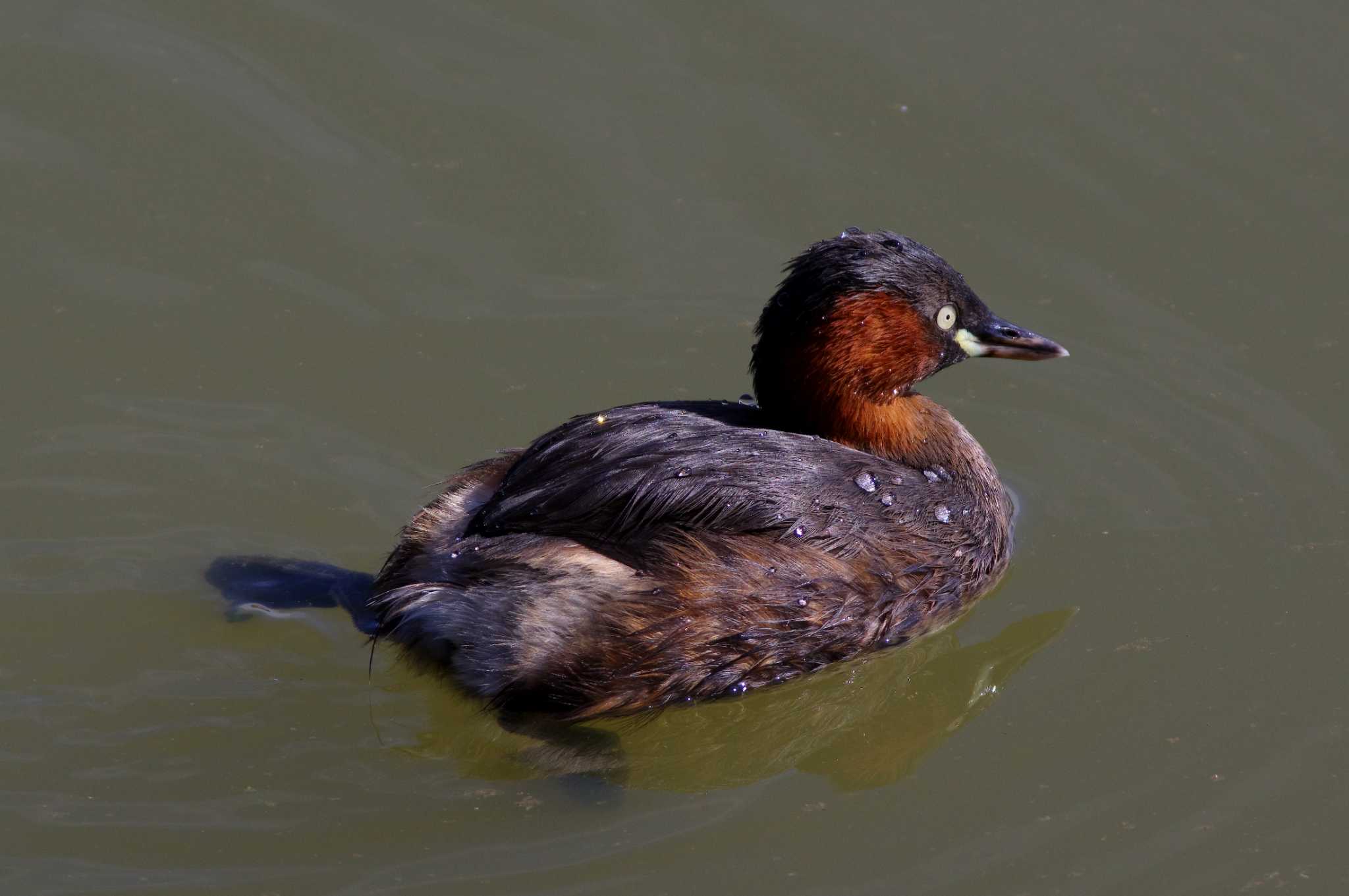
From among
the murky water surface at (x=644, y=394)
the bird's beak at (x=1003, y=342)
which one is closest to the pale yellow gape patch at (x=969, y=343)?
the bird's beak at (x=1003, y=342)

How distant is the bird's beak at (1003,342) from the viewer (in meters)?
5.48

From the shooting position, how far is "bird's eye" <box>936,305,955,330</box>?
5352 mm

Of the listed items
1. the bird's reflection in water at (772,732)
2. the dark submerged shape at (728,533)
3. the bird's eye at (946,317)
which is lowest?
the bird's reflection in water at (772,732)

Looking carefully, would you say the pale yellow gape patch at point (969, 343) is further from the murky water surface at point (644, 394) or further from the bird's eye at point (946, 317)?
the murky water surface at point (644, 394)

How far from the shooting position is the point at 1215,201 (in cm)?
684

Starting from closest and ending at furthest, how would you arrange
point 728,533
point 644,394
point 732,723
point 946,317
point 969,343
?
1. point 728,533
2. point 732,723
3. point 946,317
4. point 969,343
5. point 644,394

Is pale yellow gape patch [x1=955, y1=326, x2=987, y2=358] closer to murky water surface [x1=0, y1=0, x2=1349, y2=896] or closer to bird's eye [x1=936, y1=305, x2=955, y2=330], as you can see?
bird's eye [x1=936, y1=305, x2=955, y2=330]

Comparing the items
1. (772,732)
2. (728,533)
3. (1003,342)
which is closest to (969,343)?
(1003,342)

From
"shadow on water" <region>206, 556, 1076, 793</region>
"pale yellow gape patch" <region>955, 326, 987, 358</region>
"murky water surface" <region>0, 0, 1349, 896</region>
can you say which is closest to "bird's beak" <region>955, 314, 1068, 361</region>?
"pale yellow gape patch" <region>955, 326, 987, 358</region>

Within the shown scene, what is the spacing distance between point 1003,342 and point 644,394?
1.31 m

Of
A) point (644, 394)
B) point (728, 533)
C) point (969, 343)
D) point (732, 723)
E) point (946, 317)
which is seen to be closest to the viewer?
point (728, 533)

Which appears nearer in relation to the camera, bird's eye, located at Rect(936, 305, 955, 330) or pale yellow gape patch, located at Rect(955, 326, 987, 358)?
bird's eye, located at Rect(936, 305, 955, 330)

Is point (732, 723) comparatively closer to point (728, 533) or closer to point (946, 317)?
point (728, 533)

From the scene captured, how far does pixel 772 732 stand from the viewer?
5.04 metres
